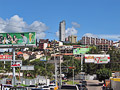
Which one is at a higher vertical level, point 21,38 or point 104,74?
Answer: point 21,38

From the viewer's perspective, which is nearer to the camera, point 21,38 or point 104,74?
point 21,38

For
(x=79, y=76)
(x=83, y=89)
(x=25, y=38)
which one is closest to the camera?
(x=83, y=89)

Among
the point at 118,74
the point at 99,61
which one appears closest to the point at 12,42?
the point at 99,61

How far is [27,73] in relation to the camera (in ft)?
280

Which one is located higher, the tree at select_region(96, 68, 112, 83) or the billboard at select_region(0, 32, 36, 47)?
the billboard at select_region(0, 32, 36, 47)

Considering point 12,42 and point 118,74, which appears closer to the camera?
point 12,42

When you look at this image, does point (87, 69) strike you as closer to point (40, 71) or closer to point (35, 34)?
point (40, 71)

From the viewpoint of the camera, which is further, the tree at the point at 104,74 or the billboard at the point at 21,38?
the tree at the point at 104,74

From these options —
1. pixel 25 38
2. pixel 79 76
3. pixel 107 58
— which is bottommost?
pixel 79 76

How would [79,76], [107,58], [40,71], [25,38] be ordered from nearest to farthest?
1. [25,38]
2. [107,58]
3. [40,71]
4. [79,76]

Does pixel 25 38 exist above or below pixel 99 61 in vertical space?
above

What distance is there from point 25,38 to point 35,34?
2.21 meters

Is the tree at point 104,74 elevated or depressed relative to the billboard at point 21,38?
depressed

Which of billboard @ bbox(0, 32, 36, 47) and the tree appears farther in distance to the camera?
the tree
